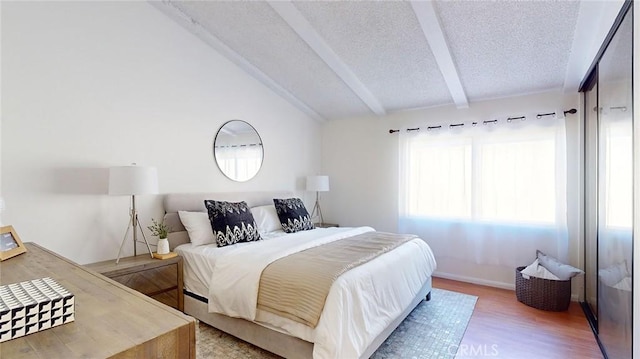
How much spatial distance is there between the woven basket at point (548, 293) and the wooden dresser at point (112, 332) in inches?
136

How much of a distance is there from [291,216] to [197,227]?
3.64 feet

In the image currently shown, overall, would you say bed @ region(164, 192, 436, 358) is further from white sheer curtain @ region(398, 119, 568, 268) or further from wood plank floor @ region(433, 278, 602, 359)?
white sheer curtain @ region(398, 119, 568, 268)

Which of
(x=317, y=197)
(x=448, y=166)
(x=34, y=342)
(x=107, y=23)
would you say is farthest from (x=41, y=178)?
(x=448, y=166)

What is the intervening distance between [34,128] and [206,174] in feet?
4.95

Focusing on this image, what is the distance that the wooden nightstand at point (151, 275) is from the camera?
2.35m

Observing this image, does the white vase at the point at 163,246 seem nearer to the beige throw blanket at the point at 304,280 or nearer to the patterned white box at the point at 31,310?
the beige throw blanket at the point at 304,280

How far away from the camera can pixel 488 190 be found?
377 centimetres

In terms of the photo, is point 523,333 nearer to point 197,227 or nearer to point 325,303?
point 325,303

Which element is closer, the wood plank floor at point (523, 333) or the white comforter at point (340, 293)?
the white comforter at point (340, 293)

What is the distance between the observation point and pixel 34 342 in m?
0.77

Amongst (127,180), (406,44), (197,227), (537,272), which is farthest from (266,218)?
(537,272)

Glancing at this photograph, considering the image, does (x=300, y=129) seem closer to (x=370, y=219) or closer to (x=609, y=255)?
(x=370, y=219)

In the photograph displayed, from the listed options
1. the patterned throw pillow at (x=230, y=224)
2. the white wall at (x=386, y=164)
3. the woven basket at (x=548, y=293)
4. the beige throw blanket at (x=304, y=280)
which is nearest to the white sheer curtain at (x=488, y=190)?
the white wall at (x=386, y=164)

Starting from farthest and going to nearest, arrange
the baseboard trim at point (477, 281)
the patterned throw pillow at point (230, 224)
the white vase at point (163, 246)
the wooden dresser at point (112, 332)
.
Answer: the baseboard trim at point (477, 281)
the patterned throw pillow at point (230, 224)
the white vase at point (163, 246)
the wooden dresser at point (112, 332)
